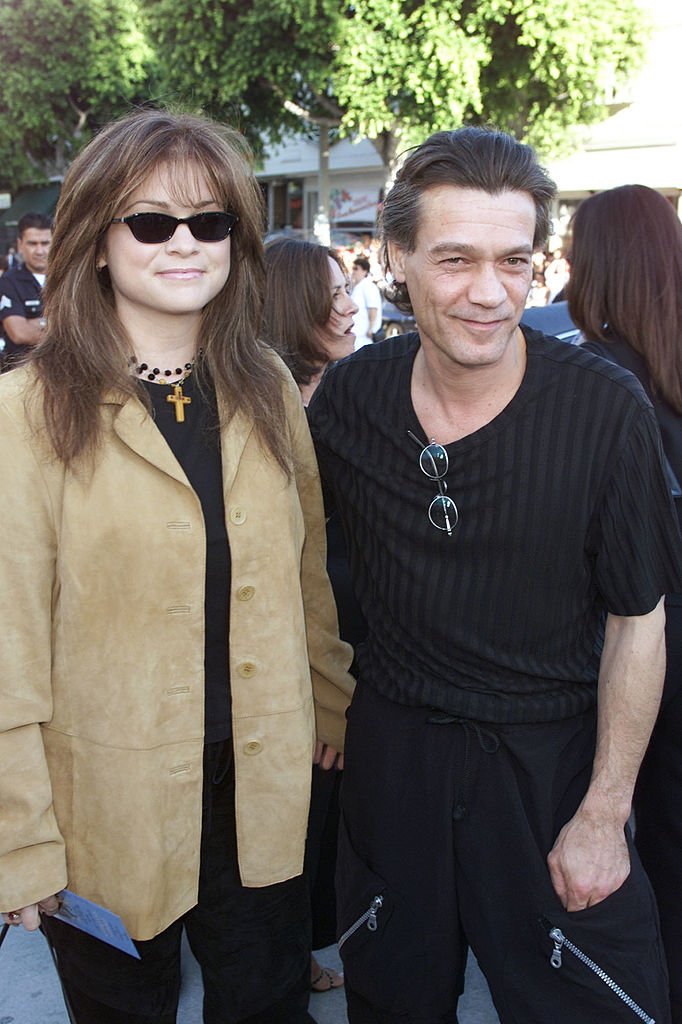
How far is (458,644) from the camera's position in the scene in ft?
6.16

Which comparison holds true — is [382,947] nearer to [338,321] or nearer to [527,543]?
[527,543]

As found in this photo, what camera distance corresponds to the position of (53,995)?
112 inches

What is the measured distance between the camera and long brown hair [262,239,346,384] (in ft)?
10.3

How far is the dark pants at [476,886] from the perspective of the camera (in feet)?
5.79

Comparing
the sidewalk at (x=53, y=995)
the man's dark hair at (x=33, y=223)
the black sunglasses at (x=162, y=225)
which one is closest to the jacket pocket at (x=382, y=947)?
the sidewalk at (x=53, y=995)

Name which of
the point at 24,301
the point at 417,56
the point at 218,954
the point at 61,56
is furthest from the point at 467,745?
the point at 61,56

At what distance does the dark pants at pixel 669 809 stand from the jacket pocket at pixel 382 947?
0.64 metres

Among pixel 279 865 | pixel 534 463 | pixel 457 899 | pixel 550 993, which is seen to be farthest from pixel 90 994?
pixel 534 463

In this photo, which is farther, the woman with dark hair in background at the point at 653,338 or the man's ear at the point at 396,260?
the woman with dark hair in background at the point at 653,338

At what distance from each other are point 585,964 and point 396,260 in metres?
1.31

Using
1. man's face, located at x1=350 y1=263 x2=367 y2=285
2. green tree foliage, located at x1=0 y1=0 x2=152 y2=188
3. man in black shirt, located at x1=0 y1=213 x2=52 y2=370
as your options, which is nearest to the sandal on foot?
man in black shirt, located at x1=0 y1=213 x2=52 y2=370

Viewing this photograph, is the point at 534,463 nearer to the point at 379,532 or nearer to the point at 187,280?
the point at 379,532

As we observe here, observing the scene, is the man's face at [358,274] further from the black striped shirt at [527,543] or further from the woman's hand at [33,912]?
the woman's hand at [33,912]

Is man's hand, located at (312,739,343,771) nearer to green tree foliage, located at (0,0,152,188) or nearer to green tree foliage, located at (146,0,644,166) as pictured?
green tree foliage, located at (146,0,644,166)
